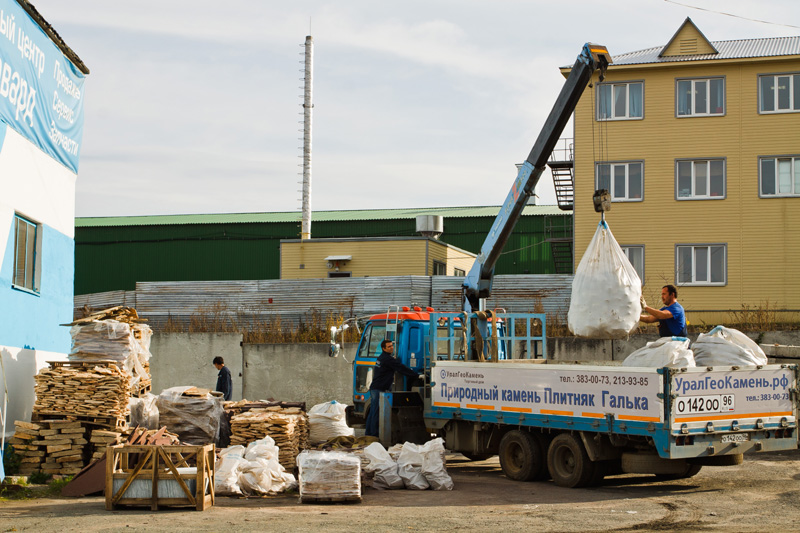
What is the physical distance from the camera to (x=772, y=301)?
97.5ft

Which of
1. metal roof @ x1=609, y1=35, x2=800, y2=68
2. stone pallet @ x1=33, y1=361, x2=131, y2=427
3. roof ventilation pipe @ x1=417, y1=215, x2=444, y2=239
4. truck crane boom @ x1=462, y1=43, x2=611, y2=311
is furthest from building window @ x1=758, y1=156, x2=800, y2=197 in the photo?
stone pallet @ x1=33, y1=361, x2=131, y2=427

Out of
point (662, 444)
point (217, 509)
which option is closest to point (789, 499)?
point (662, 444)

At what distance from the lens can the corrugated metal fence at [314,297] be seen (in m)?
29.5

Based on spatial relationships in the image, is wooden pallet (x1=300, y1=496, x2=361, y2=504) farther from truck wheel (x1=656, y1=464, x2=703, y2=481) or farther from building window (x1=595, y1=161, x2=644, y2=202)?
building window (x1=595, y1=161, x2=644, y2=202)

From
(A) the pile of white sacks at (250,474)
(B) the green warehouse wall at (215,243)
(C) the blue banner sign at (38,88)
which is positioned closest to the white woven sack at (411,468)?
(A) the pile of white sacks at (250,474)

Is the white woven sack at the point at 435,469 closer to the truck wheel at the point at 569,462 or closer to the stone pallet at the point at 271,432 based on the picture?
the truck wheel at the point at 569,462

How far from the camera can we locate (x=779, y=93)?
3033 cm

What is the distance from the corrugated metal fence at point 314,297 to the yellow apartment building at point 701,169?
2.90 meters

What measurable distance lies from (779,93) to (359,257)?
16.3m

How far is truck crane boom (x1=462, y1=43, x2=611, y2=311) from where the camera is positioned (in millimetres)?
14930

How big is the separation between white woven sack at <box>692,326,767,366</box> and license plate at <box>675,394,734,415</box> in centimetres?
56

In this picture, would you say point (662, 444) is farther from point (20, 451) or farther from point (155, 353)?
point (155, 353)

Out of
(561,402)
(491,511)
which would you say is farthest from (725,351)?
(491,511)

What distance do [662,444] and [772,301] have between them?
20.4 m
